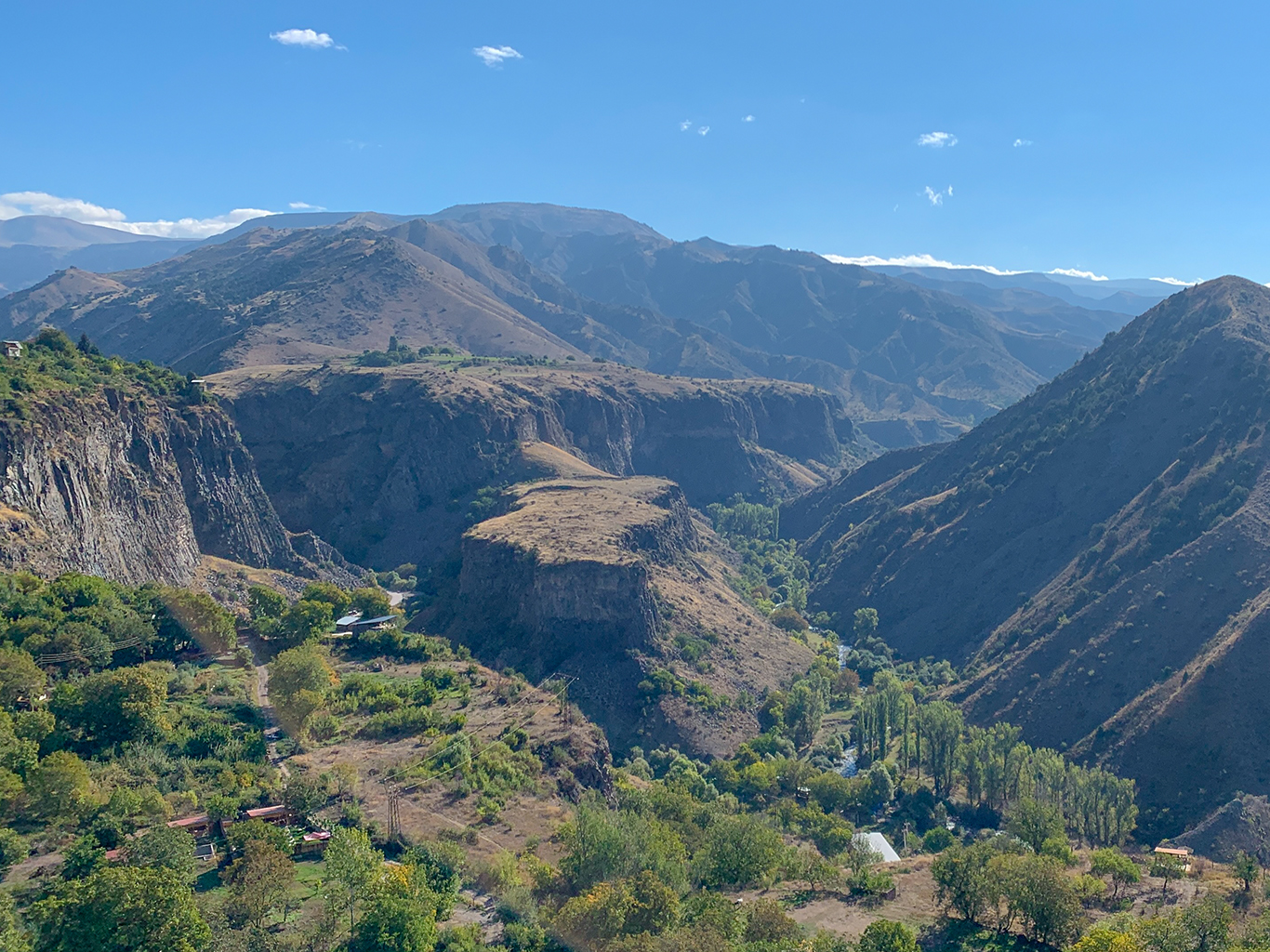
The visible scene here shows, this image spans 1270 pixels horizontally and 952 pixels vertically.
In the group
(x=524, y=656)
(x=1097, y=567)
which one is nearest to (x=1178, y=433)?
(x=1097, y=567)

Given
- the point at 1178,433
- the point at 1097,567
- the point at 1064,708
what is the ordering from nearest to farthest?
the point at 1064,708
the point at 1097,567
the point at 1178,433

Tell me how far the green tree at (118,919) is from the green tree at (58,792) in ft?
32.3

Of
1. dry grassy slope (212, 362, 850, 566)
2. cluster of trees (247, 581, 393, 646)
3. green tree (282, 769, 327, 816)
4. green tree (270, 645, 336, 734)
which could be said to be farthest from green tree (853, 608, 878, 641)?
green tree (282, 769, 327, 816)

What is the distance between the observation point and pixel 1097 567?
106250 mm

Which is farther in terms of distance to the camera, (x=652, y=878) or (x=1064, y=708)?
(x=1064, y=708)

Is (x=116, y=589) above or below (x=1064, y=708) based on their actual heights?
above

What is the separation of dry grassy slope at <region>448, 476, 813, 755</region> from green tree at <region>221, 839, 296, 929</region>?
156 feet

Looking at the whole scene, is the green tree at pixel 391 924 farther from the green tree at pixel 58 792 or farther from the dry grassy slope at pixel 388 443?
the dry grassy slope at pixel 388 443

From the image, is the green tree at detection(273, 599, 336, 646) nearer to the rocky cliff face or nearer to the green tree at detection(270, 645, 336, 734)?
the green tree at detection(270, 645, 336, 734)

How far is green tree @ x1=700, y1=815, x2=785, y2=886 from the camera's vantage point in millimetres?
55000

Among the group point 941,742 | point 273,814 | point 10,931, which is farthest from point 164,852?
point 941,742

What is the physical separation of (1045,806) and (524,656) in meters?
48.4

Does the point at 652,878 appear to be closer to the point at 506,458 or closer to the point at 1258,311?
the point at 506,458

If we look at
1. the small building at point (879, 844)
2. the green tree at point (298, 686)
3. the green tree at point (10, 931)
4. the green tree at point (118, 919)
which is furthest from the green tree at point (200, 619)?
the small building at point (879, 844)
